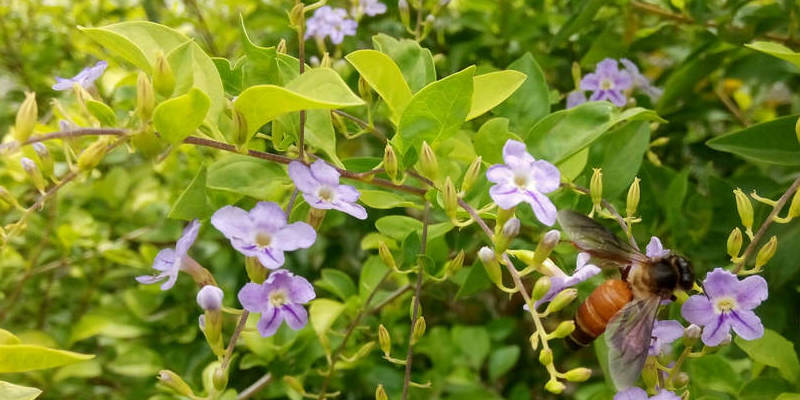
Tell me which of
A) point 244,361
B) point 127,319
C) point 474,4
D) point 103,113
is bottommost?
point 127,319

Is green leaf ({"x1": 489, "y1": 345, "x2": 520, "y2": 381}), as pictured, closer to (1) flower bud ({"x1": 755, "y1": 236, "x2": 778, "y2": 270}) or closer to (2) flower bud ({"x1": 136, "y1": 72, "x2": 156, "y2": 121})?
(1) flower bud ({"x1": 755, "y1": 236, "x2": 778, "y2": 270})

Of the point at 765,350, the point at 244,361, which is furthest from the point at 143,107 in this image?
the point at 765,350

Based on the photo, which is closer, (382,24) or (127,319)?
(127,319)

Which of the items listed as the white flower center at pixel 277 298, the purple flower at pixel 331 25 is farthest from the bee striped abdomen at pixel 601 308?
the purple flower at pixel 331 25

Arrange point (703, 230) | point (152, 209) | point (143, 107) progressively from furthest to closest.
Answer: point (152, 209), point (703, 230), point (143, 107)

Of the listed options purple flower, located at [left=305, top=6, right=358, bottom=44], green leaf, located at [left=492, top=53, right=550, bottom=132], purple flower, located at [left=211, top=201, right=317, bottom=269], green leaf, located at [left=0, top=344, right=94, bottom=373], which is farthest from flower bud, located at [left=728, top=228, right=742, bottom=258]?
purple flower, located at [left=305, top=6, right=358, bottom=44]

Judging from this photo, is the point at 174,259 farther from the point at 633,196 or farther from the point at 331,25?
the point at 331,25

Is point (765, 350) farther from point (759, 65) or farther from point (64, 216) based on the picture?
point (64, 216)

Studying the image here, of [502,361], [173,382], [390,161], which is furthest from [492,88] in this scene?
[502,361]
